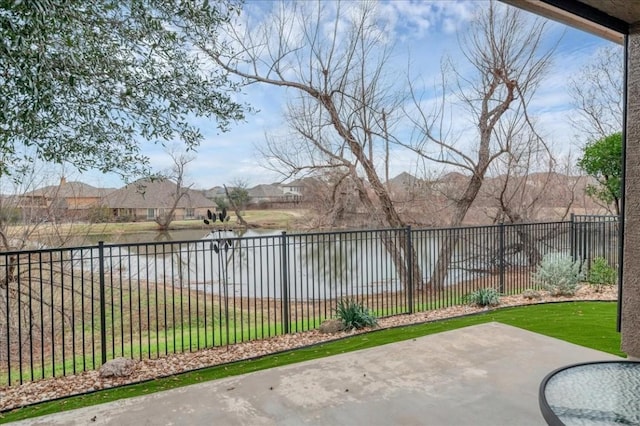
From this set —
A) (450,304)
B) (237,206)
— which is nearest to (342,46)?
(237,206)

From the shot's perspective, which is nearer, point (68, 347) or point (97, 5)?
point (97, 5)

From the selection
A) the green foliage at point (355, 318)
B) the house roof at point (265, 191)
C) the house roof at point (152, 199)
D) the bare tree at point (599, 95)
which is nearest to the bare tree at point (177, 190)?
the house roof at point (152, 199)

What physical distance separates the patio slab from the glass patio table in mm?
450

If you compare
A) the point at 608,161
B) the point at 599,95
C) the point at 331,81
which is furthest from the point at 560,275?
the point at 599,95

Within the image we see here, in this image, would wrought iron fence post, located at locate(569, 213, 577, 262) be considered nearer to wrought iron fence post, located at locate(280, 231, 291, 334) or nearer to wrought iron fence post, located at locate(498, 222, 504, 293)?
wrought iron fence post, located at locate(498, 222, 504, 293)

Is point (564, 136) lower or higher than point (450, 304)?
higher

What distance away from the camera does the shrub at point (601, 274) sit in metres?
6.98

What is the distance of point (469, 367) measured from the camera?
119 inches

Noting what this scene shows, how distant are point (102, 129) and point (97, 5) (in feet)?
2.98

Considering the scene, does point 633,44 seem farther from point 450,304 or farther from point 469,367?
point 450,304

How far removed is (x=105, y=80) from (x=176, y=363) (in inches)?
110

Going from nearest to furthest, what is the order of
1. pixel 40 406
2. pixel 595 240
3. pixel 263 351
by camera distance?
pixel 40 406
pixel 263 351
pixel 595 240

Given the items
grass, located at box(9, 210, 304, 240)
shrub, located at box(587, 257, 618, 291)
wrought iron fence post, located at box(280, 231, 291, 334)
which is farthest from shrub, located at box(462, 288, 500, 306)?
grass, located at box(9, 210, 304, 240)

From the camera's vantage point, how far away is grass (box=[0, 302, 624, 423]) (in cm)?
307
